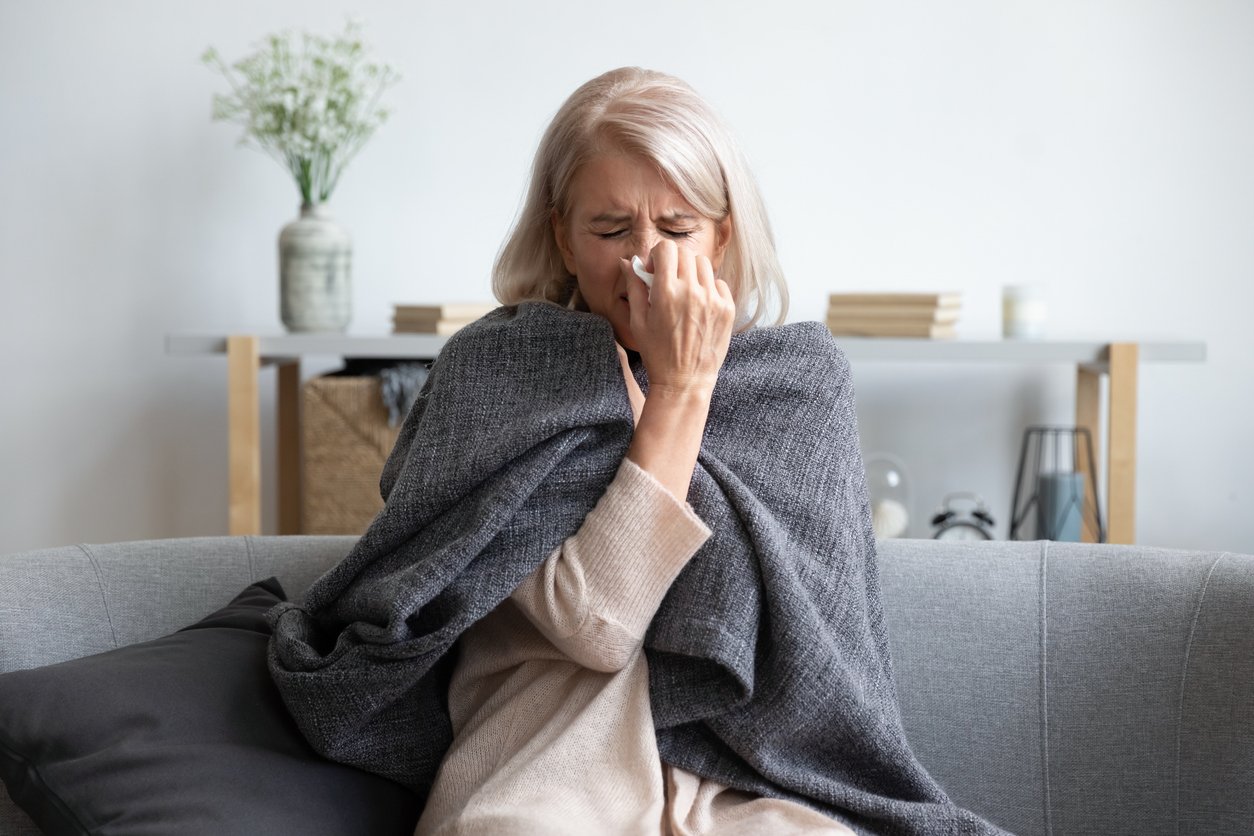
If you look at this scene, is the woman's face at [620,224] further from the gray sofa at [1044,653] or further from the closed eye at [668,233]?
the gray sofa at [1044,653]

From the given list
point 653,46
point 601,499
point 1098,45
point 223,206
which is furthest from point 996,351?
point 223,206

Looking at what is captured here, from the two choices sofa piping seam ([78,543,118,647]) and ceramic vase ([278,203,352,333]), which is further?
ceramic vase ([278,203,352,333])

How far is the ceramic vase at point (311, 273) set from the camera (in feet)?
9.02

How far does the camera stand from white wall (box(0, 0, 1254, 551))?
2947 millimetres

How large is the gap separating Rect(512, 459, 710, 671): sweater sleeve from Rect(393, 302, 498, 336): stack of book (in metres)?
1.45

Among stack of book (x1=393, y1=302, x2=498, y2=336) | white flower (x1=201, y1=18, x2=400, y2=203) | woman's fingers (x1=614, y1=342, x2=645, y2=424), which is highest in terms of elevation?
white flower (x1=201, y1=18, x2=400, y2=203)

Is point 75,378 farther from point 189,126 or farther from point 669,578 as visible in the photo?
point 669,578

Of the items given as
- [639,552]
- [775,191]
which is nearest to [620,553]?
[639,552]

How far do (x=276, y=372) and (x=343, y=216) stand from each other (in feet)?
1.40

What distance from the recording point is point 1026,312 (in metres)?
2.67

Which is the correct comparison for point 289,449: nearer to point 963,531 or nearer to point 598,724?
point 963,531

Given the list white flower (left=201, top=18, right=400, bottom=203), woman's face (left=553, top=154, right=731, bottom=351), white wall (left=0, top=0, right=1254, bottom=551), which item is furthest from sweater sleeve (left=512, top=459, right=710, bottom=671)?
white wall (left=0, top=0, right=1254, bottom=551)

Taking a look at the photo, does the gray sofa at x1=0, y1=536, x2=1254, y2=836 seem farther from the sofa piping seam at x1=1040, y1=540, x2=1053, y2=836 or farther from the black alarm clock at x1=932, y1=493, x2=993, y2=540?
the black alarm clock at x1=932, y1=493, x2=993, y2=540

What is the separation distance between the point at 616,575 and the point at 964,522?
1.69m
